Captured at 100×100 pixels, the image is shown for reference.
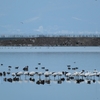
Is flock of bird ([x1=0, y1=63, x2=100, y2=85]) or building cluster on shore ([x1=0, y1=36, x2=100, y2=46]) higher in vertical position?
flock of bird ([x1=0, y1=63, x2=100, y2=85])

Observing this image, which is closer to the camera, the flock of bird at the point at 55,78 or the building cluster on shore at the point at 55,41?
the flock of bird at the point at 55,78

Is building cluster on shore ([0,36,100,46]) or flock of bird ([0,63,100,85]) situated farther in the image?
building cluster on shore ([0,36,100,46])

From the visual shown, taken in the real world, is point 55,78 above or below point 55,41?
above

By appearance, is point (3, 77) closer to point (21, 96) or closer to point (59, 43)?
point (21, 96)

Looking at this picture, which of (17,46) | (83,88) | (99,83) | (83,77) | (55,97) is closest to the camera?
(55,97)

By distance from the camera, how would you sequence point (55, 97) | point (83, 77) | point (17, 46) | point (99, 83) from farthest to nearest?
point (17, 46) < point (83, 77) < point (99, 83) < point (55, 97)

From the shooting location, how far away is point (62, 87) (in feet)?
114

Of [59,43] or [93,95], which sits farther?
[59,43]

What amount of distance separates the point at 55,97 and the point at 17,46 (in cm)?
11983

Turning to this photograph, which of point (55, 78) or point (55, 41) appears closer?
point (55, 78)

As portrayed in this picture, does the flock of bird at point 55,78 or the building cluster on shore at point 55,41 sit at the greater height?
the flock of bird at point 55,78

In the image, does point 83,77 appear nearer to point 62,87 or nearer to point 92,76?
point 92,76

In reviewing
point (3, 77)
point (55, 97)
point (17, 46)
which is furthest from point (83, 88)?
point (17, 46)

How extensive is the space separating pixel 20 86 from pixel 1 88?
1.37 m
